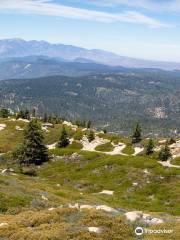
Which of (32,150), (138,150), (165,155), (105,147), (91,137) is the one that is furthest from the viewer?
(91,137)

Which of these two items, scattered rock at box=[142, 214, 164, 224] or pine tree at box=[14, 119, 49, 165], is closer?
scattered rock at box=[142, 214, 164, 224]

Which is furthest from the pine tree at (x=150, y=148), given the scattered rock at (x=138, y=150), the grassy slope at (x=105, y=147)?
the grassy slope at (x=105, y=147)

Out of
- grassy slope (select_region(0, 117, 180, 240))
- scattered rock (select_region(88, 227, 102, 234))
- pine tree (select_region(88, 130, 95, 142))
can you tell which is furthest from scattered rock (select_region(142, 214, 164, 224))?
pine tree (select_region(88, 130, 95, 142))

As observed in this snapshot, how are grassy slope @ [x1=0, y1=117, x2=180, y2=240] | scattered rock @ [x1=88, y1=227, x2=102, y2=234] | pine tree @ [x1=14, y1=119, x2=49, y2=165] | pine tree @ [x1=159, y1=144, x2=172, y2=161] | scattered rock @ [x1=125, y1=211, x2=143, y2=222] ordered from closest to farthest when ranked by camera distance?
scattered rock @ [x1=88, y1=227, x2=102, y2=234]
grassy slope @ [x1=0, y1=117, x2=180, y2=240]
scattered rock @ [x1=125, y1=211, x2=143, y2=222]
pine tree @ [x1=159, y1=144, x2=172, y2=161]
pine tree @ [x1=14, y1=119, x2=49, y2=165]

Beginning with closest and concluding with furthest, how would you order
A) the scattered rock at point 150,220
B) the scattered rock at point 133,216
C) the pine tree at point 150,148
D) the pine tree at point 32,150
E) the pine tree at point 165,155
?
1. the scattered rock at point 133,216
2. the scattered rock at point 150,220
3. the pine tree at point 165,155
4. the pine tree at point 32,150
5. the pine tree at point 150,148

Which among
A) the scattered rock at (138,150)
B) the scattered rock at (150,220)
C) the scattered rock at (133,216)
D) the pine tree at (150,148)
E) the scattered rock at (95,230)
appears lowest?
the scattered rock at (138,150)

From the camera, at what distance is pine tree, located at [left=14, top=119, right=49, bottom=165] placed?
337 ft

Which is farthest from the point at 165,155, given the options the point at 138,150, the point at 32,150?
the point at 32,150

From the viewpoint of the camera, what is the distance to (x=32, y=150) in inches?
4082

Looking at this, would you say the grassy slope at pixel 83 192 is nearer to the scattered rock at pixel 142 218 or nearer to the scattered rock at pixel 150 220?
the scattered rock at pixel 142 218

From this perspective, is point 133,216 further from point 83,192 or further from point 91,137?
point 91,137

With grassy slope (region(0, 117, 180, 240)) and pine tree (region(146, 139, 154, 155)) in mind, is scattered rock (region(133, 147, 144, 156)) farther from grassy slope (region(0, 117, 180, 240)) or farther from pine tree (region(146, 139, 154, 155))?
grassy slope (region(0, 117, 180, 240))

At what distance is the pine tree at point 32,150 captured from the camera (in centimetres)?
10269

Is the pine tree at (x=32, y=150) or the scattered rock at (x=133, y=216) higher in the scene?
the scattered rock at (x=133, y=216)
